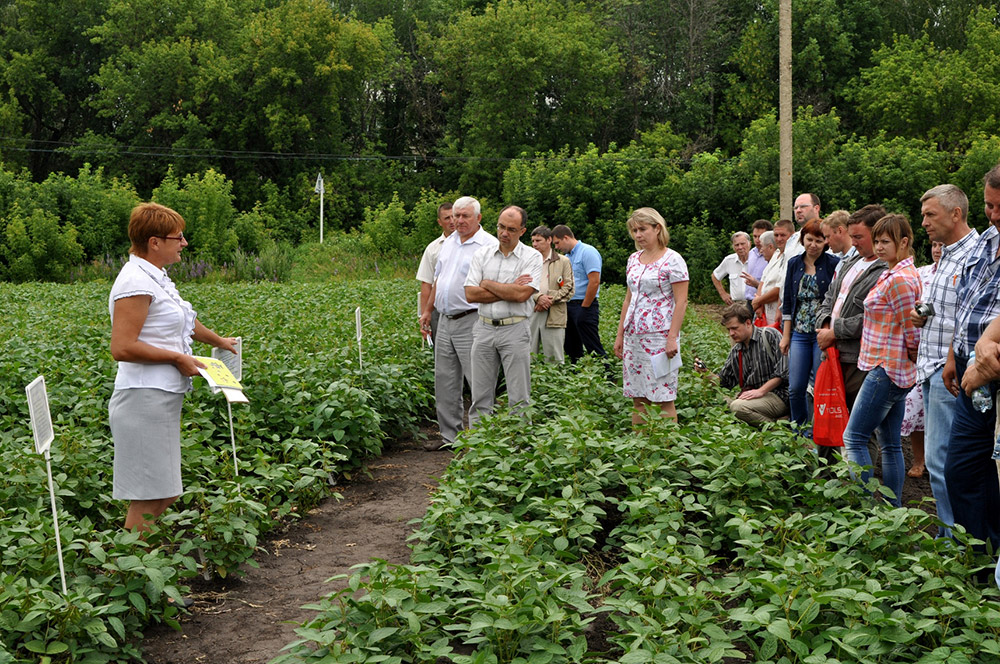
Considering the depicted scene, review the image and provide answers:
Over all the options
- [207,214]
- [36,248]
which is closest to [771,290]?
[36,248]

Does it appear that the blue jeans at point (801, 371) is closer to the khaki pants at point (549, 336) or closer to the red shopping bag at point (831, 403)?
the red shopping bag at point (831, 403)

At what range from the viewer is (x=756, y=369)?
7363 mm

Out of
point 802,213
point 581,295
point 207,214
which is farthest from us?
point 207,214

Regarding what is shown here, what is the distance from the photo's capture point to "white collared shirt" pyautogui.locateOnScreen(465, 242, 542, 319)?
7.14m

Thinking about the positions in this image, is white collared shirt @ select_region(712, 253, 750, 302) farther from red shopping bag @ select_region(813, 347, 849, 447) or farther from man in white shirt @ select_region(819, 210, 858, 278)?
red shopping bag @ select_region(813, 347, 849, 447)

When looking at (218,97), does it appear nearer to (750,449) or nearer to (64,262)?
(64,262)

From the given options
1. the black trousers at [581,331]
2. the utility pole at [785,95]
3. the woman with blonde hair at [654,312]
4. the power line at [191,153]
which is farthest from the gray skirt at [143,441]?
the power line at [191,153]

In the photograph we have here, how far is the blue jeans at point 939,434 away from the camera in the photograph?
175 inches

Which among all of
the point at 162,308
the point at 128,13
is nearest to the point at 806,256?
the point at 162,308

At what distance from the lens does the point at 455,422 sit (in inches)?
308

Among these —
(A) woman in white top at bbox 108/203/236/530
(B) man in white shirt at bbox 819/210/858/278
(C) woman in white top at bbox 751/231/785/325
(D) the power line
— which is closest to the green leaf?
(A) woman in white top at bbox 108/203/236/530

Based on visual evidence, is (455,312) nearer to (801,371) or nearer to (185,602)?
(801,371)

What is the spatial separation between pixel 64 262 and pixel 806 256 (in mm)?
27122

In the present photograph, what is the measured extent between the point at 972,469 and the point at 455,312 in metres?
4.14
